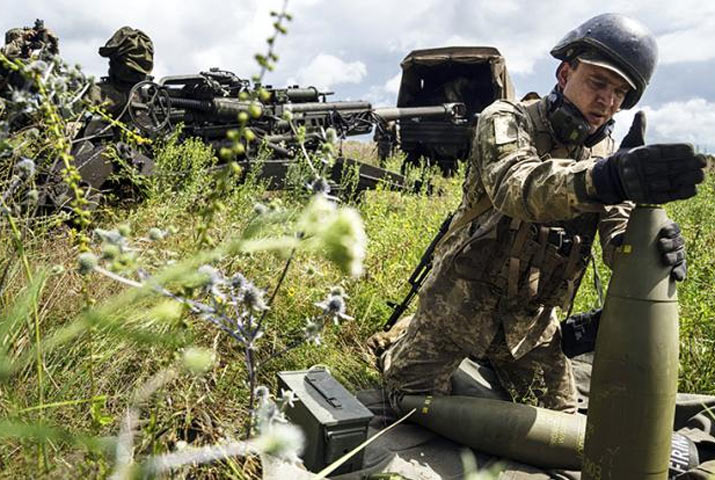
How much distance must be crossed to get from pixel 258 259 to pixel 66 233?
106 cm

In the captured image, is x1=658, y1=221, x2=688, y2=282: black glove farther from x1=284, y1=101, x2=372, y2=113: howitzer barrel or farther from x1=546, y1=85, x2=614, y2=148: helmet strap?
x1=284, y1=101, x2=372, y2=113: howitzer barrel

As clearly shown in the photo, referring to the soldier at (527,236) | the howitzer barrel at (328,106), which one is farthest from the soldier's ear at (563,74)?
the howitzer barrel at (328,106)

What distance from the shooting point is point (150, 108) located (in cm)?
546

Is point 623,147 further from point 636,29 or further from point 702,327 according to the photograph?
point 702,327

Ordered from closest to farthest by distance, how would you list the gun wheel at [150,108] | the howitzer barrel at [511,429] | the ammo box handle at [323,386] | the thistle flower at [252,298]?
the thistle flower at [252,298] → the ammo box handle at [323,386] → the howitzer barrel at [511,429] → the gun wheel at [150,108]

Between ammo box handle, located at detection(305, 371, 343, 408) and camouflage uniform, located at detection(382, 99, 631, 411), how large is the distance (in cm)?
71

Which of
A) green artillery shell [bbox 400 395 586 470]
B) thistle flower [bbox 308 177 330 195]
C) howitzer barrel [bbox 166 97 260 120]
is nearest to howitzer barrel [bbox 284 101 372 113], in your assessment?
howitzer barrel [bbox 166 97 260 120]

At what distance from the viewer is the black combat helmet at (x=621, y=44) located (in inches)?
112

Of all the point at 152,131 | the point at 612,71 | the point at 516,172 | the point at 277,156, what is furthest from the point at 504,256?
the point at 277,156

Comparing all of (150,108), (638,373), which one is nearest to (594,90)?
(638,373)

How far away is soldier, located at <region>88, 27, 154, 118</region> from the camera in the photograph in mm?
5668

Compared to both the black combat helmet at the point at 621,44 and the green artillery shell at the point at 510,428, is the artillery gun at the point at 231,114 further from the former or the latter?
the green artillery shell at the point at 510,428

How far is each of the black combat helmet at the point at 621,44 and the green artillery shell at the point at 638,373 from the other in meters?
1.06

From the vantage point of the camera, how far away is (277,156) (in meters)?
6.70
